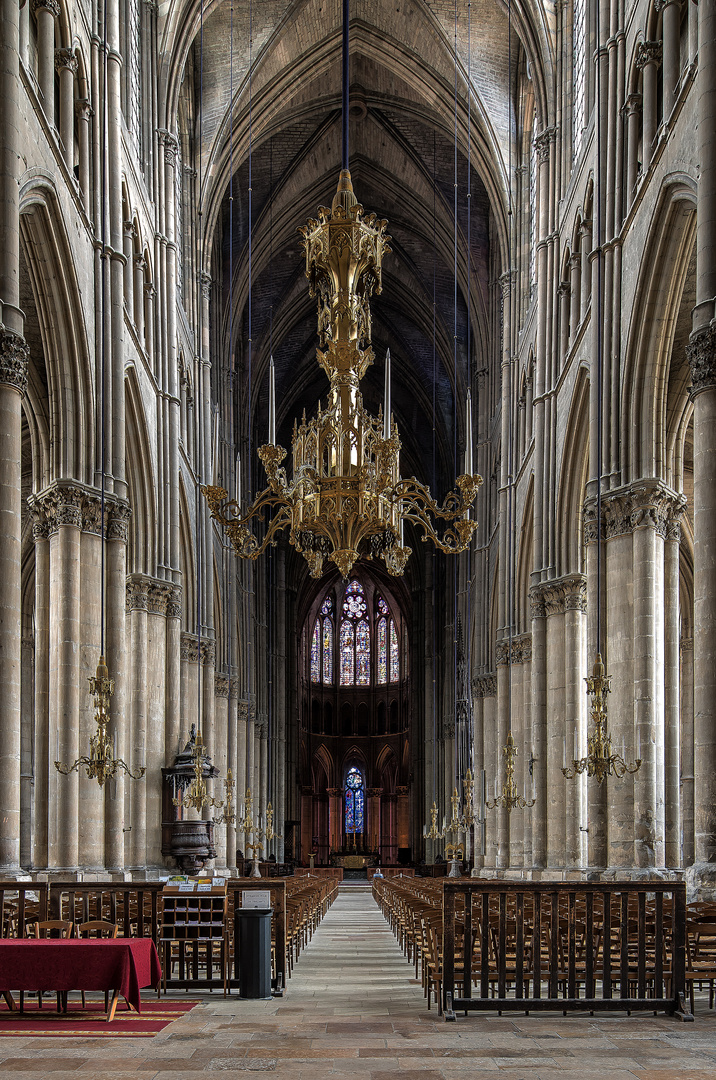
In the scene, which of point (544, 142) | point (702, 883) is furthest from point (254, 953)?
point (544, 142)

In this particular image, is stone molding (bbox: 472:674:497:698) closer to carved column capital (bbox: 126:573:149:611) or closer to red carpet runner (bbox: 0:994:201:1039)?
carved column capital (bbox: 126:573:149:611)

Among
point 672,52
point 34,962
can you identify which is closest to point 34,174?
point 672,52

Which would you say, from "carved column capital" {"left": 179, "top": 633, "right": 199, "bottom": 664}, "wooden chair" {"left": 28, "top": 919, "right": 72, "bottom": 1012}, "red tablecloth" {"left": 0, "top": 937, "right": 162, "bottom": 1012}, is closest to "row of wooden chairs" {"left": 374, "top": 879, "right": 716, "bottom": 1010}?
"red tablecloth" {"left": 0, "top": 937, "right": 162, "bottom": 1012}

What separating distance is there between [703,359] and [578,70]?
1535 cm

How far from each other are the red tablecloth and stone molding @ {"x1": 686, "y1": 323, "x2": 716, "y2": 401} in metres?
9.28

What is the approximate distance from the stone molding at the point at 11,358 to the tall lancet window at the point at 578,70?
15.7m

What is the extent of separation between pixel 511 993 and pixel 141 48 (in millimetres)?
24124

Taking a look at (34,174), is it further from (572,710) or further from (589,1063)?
(572,710)

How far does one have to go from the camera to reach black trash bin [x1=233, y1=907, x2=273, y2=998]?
37.6 ft

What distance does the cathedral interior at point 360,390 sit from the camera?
49.1ft

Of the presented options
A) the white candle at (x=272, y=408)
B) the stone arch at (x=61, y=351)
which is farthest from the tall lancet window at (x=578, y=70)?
the white candle at (x=272, y=408)

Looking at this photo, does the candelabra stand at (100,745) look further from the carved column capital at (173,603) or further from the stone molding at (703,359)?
the carved column capital at (173,603)

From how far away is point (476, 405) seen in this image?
45688mm

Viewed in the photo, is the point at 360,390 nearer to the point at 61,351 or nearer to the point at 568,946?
the point at 61,351
